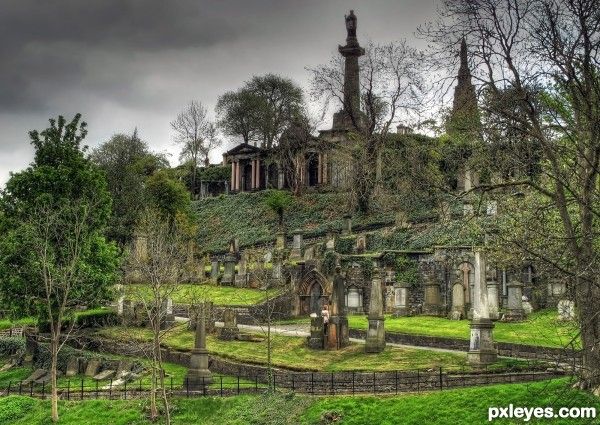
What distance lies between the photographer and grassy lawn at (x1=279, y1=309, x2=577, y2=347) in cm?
2820

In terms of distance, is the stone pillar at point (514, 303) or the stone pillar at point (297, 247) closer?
the stone pillar at point (514, 303)

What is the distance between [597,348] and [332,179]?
56.4 metres

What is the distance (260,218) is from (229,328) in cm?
3548

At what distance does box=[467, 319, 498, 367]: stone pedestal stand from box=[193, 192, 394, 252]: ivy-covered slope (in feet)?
98.3

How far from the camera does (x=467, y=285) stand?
37281 millimetres

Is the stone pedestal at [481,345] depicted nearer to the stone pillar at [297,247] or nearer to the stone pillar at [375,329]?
the stone pillar at [375,329]

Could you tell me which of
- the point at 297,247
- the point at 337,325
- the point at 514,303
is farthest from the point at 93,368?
the point at 297,247

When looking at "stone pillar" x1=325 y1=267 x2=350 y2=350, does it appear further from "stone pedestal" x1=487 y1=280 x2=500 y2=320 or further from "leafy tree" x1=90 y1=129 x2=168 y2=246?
"leafy tree" x1=90 y1=129 x2=168 y2=246

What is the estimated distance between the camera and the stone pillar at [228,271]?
5106cm

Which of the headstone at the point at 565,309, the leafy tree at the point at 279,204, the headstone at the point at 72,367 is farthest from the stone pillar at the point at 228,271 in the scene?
the headstone at the point at 565,309

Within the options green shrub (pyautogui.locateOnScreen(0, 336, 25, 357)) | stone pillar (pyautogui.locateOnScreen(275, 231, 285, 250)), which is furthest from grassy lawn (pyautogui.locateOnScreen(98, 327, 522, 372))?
stone pillar (pyautogui.locateOnScreen(275, 231, 285, 250))

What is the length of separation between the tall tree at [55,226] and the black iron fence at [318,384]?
5851 millimetres

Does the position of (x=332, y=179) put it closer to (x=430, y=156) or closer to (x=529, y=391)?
(x=430, y=156)

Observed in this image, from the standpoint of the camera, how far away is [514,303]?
3462 centimetres
